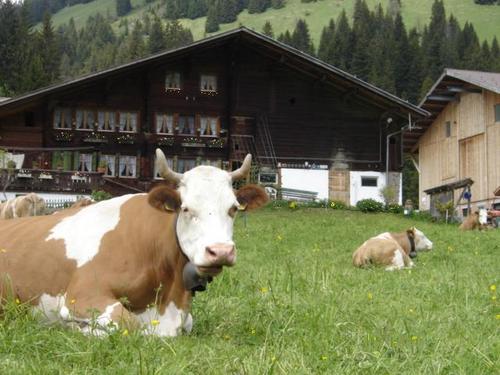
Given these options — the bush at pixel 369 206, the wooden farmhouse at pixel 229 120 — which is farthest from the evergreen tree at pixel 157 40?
the bush at pixel 369 206

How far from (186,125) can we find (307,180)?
22.4ft

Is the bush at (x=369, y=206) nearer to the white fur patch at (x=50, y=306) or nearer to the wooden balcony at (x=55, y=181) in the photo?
the wooden balcony at (x=55, y=181)

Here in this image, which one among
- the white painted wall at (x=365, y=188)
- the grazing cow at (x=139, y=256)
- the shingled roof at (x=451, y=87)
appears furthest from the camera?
the white painted wall at (x=365, y=188)

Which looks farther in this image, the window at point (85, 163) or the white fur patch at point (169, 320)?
the window at point (85, 163)

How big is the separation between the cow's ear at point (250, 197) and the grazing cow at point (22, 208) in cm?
1421

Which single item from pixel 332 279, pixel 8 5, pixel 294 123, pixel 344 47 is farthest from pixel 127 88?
pixel 344 47

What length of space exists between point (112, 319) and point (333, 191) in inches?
1407

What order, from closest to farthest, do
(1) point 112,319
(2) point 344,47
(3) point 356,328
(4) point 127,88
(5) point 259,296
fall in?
1. (1) point 112,319
2. (3) point 356,328
3. (5) point 259,296
4. (4) point 127,88
5. (2) point 344,47

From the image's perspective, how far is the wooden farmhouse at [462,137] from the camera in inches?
1499

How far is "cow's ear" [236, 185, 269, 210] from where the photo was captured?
6.43m

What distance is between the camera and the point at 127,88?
4028cm

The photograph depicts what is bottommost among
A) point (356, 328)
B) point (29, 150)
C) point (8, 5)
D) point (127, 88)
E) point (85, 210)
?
point (356, 328)

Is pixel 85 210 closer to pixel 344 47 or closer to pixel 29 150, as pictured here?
pixel 29 150

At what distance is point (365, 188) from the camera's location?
41562 mm
